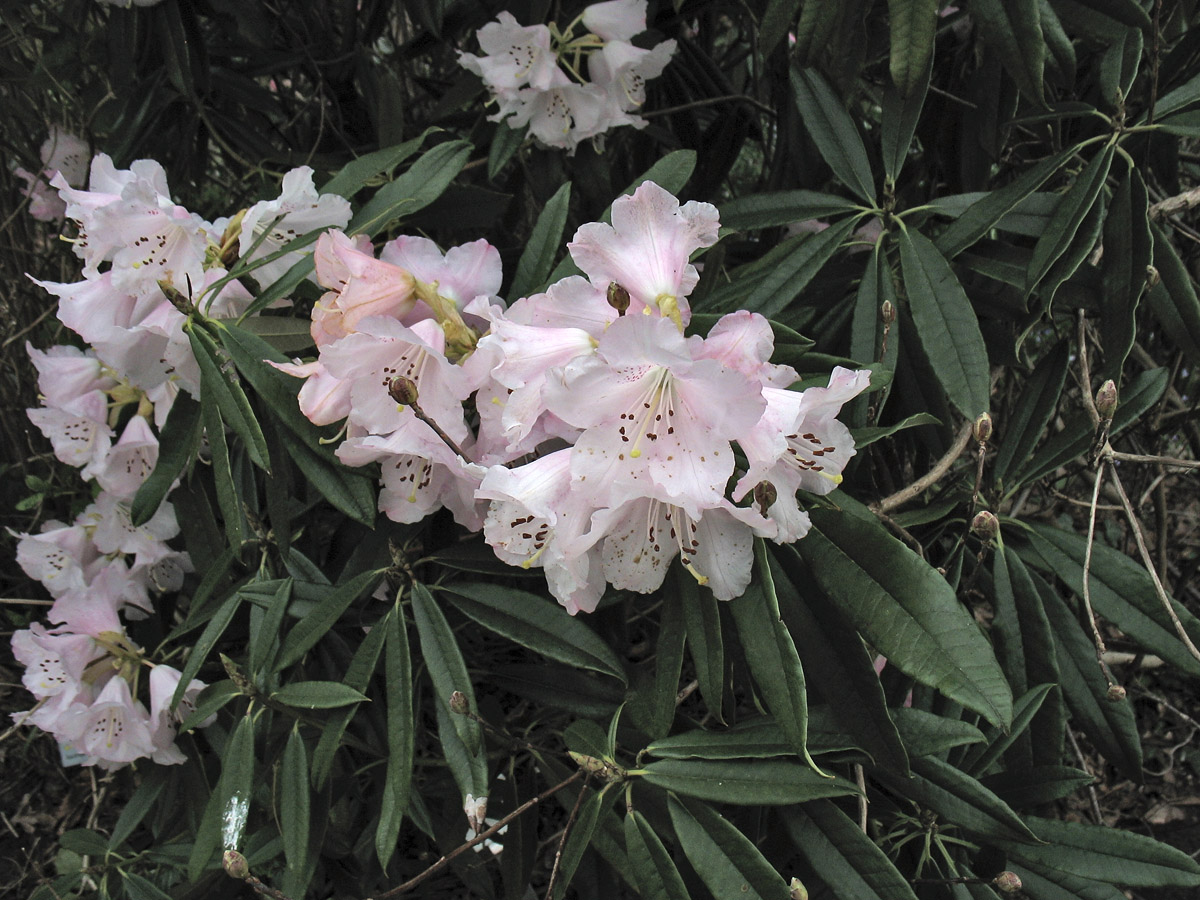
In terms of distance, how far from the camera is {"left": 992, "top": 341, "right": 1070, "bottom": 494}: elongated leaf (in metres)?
1.13

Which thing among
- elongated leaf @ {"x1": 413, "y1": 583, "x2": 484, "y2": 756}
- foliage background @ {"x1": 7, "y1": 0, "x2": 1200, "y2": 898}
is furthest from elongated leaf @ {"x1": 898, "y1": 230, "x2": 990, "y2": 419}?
elongated leaf @ {"x1": 413, "y1": 583, "x2": 484, "y2": 756}

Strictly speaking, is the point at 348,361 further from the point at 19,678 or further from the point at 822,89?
the point at 19,678

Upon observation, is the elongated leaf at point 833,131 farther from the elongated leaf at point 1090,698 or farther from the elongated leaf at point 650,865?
the elongated leaf at point 650,865

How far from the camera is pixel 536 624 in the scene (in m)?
1.00

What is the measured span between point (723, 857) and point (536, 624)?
310 millimetres

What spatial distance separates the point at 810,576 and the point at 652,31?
0.99 meters

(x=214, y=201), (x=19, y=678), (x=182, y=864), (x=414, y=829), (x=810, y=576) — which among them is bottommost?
(x=414, y=829)

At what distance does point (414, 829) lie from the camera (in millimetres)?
2014

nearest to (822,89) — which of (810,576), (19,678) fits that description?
(810,576)

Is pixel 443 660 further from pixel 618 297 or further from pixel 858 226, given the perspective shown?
pixel 858 226

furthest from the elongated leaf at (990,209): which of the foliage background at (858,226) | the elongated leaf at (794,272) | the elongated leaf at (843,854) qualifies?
the elongated leaf at (843,854)

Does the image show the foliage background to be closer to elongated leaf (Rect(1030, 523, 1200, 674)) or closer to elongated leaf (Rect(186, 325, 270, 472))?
elongated leaf (Rect(1030, 523, 1200, 674))

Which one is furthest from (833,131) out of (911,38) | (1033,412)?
(1033,412)

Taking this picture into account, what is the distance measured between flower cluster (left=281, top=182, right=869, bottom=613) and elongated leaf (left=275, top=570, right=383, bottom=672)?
17 cm
